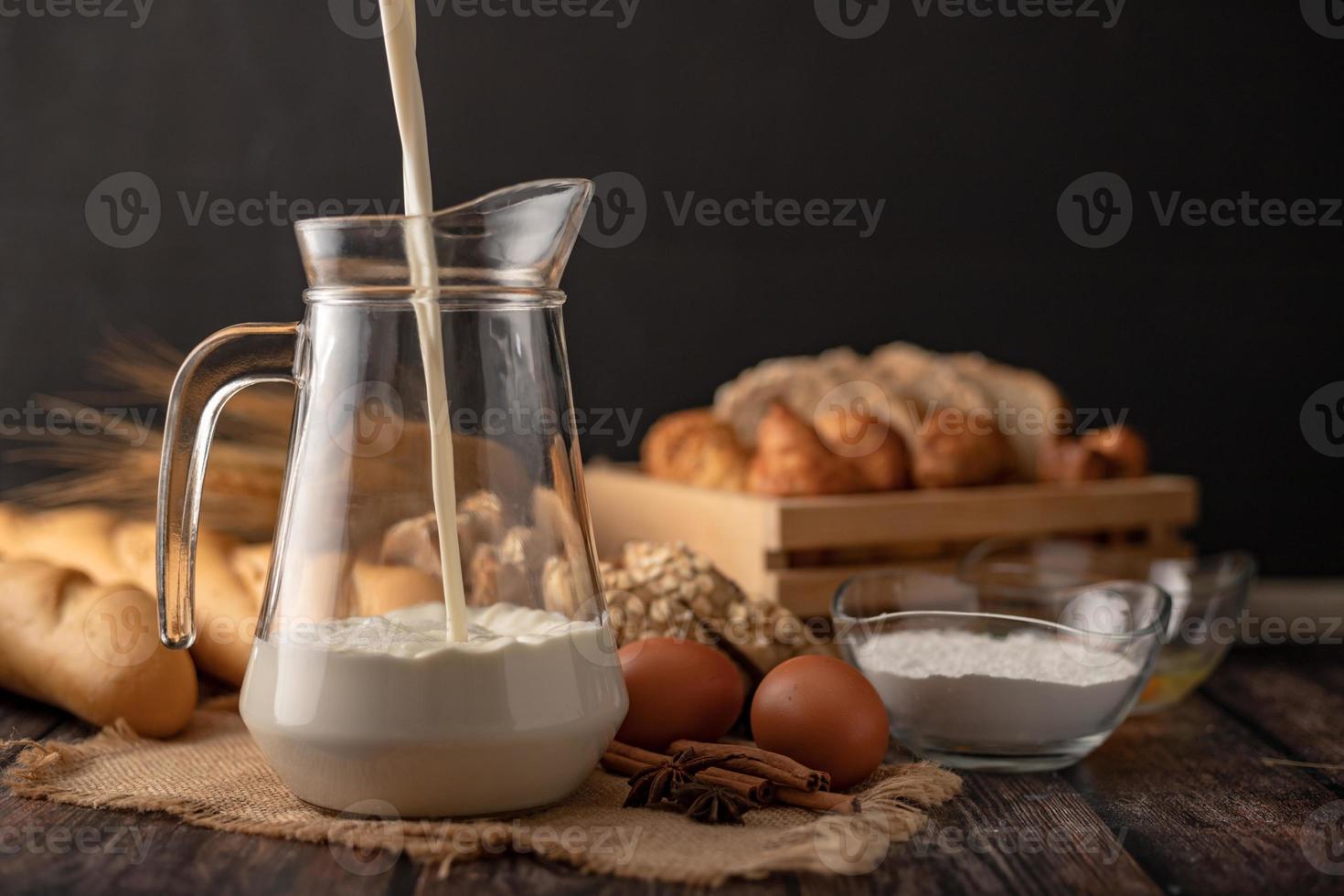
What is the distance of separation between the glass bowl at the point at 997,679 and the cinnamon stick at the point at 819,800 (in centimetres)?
16

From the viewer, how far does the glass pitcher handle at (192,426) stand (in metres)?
0.96

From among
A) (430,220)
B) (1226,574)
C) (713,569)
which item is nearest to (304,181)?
(713,569)

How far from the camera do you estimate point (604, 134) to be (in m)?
2.08

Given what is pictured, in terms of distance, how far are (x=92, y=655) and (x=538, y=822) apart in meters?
0.52

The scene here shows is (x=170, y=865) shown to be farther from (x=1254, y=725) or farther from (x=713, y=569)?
(x=1254, y=725)

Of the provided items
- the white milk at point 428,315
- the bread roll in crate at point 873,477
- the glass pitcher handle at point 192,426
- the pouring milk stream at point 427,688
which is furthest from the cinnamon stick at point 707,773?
the bread roll in crate at point 873,477

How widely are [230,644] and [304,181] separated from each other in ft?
3.12

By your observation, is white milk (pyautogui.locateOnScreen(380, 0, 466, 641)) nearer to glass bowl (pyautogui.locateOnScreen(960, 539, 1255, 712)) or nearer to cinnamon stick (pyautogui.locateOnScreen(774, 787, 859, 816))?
cinnamon stick (pyautogui.locateOnScreen(774, 787, 859, 816))

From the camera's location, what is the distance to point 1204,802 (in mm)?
1053

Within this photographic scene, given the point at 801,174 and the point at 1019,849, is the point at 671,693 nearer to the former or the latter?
the point at 1019,849

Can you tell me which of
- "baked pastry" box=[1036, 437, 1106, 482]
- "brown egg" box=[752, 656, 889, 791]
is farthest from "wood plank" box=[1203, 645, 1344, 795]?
"brown egg" box=[752, 656, 889, 791]

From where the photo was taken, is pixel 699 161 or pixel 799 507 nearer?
pixel 799 507

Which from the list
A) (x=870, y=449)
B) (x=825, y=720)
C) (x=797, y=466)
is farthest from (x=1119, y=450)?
(x=825, y=720)

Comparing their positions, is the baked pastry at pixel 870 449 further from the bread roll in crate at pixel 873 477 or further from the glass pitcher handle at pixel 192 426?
the glass pitcher handle at pixel 192 426
